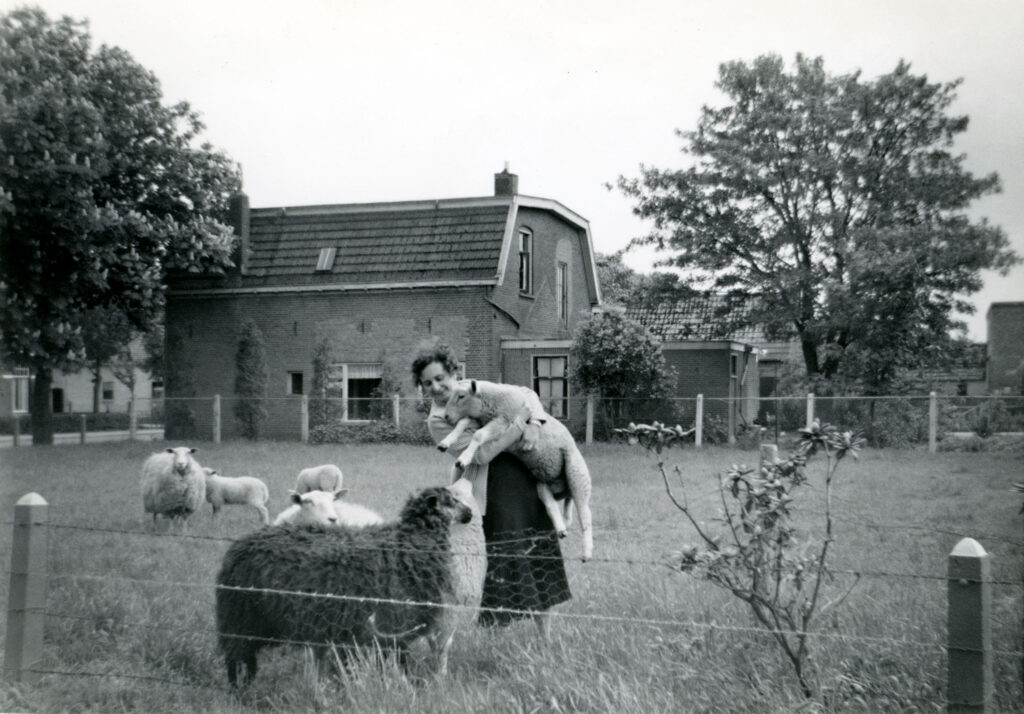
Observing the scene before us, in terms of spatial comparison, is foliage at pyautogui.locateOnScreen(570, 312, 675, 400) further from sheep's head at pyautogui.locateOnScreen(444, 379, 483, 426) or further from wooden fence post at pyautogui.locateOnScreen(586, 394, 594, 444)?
sheep's head at pyautogui.locateOnScreen(444, 379, 483, 426)

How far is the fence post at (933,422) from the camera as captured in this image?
4.45 metres

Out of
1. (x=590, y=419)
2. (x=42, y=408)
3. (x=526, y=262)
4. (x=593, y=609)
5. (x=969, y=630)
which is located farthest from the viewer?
(x=590, y=419)

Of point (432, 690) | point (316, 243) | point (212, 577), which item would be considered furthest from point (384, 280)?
point (432, 690)

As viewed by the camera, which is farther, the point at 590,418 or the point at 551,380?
the point at 590,418

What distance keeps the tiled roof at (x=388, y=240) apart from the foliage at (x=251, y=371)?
0.43m

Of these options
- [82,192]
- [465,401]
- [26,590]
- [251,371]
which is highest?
[82,192]

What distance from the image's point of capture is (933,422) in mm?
4645

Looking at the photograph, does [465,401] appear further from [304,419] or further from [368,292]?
[304,419]

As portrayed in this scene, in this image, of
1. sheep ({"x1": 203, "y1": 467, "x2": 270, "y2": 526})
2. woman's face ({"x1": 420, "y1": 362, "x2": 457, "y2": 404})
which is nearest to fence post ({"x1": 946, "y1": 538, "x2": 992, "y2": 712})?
woman's face ({"x1": 420, "y1": 362, "x2": 457, "y2": 404})

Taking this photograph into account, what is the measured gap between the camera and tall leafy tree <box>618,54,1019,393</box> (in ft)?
12.6

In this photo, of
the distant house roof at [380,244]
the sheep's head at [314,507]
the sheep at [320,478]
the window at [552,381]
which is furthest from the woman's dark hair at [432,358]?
the window at [552,381]

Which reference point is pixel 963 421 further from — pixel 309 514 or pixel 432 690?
pixel 309 514

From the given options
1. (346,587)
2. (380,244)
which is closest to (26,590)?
(346,587)

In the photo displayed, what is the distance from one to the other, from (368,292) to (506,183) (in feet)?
3.65
